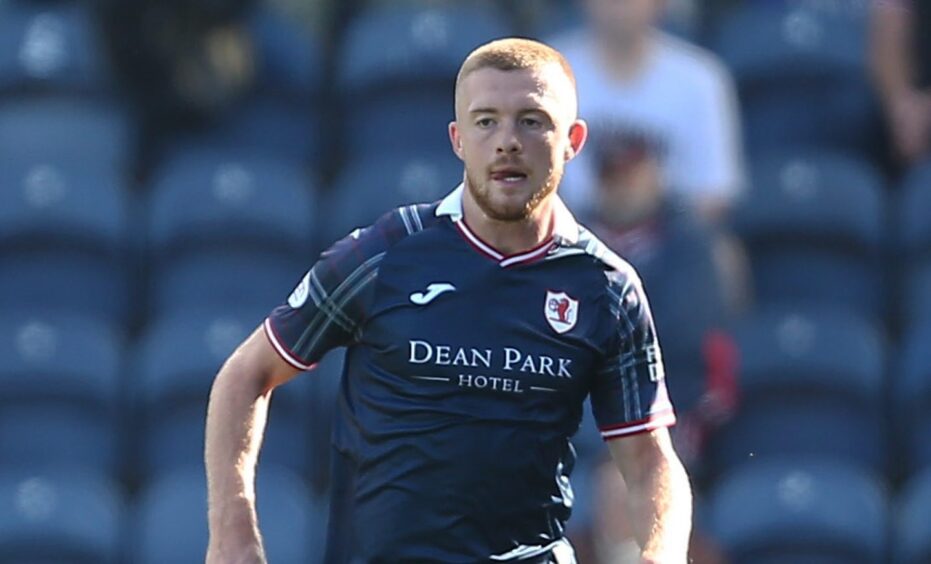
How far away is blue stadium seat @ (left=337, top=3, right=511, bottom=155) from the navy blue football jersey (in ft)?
13.4

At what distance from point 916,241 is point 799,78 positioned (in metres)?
0.90

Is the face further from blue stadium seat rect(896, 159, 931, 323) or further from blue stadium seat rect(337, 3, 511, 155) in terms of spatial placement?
blue stadium seat rect(337, 3, 511, 155)

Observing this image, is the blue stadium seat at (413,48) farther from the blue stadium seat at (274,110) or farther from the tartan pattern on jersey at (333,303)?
the tartan pattern on jersey at (333,303)

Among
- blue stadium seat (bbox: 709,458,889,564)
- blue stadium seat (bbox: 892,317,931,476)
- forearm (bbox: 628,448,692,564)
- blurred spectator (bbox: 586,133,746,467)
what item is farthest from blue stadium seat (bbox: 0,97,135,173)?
forearm (bbox: 628,448,692,564)

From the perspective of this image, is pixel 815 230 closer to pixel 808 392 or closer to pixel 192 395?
pixel 808 392

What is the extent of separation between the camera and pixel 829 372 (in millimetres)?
8289

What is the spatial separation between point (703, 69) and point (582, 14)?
0.84 meters

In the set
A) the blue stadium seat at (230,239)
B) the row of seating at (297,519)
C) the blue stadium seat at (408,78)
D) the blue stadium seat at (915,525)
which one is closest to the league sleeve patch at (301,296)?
the row of seating at (297,519)

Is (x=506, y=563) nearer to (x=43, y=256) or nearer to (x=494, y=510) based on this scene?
(x=494, y=510)

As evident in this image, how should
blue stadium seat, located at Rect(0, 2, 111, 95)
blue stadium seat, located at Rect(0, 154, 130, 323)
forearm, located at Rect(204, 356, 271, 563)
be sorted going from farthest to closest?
blue stadium seat, located at Rect(0, 2, 111, 95) < blue stadium seat, located at Rect(0, 154, 130, 323) < forearm, located at Rect(204, 356, 271, 563)

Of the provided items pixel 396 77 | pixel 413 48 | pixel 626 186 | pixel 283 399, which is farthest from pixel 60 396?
pixel 626 186

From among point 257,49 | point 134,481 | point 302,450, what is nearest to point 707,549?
point 302,450

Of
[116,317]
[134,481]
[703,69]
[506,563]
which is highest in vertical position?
[703,69]

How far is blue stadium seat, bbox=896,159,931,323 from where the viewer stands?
27.6 feet
